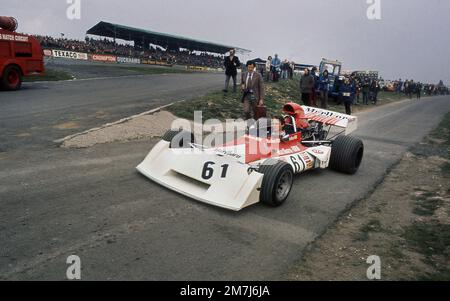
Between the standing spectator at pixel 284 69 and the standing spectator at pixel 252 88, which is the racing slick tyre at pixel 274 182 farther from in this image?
the standing spectator at pixel 284 69

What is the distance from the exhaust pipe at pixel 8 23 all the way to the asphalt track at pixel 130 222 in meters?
8.86

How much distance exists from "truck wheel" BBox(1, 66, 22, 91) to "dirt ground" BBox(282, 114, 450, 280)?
12945 mm

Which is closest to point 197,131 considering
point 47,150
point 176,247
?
point 47,150

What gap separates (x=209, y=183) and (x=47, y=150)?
3314 millimetres

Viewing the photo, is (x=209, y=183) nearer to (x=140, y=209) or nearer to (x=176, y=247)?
(x=140, y=209)

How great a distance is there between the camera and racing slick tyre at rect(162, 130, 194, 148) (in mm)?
5380

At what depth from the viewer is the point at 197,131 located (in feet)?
30.7

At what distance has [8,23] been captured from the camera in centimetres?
1311

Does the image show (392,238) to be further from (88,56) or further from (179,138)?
(88,56)

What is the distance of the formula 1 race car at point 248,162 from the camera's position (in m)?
4.41

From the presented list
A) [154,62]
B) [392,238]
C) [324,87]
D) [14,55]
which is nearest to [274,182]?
[392,238]

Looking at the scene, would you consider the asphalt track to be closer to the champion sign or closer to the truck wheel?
the truck wheel

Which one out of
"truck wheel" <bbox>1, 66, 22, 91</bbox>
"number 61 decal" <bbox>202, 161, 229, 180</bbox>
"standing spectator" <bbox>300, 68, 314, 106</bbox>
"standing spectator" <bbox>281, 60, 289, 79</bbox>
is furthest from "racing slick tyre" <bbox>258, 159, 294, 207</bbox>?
"standing spectator" <bbox>281, 60, 289, 79</bbox>

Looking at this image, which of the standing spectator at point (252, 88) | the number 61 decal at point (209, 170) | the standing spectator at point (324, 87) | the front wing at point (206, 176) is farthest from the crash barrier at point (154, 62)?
the number 61 decal at point (209, 170)
